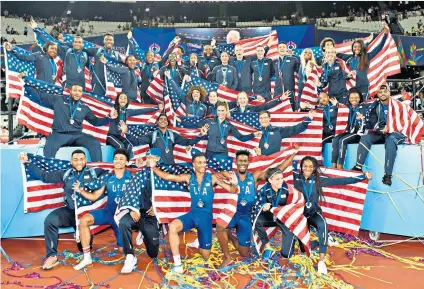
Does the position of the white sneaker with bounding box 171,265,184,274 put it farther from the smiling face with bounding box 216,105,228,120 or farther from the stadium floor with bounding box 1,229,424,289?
the smiling face with bounding box 216,105,228,120

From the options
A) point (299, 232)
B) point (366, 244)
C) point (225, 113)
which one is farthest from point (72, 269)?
point (366, 244)

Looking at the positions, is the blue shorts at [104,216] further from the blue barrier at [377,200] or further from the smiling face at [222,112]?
the smiling face at [222,112]

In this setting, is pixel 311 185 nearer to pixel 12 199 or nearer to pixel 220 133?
pixel 220 133

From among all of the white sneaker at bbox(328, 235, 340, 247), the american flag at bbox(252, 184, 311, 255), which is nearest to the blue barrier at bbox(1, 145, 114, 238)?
the american flag at bbox(252, 184, 311, 255)

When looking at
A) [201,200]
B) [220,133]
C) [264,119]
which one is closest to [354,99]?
[264,119]

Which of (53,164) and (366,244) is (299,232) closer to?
(366,244)

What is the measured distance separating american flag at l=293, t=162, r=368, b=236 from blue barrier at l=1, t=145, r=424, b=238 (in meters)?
0.55

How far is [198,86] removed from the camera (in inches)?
342

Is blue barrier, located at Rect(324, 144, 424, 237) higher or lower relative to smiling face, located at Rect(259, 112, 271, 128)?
lower

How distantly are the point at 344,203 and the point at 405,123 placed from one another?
159 cm

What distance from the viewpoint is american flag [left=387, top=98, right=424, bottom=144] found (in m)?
6.85

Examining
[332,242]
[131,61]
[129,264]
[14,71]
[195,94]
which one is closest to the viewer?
[129,264]

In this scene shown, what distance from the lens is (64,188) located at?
595 centimetres

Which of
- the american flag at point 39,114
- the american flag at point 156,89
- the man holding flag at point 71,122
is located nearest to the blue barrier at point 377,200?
the man holding flag at point 71,122
